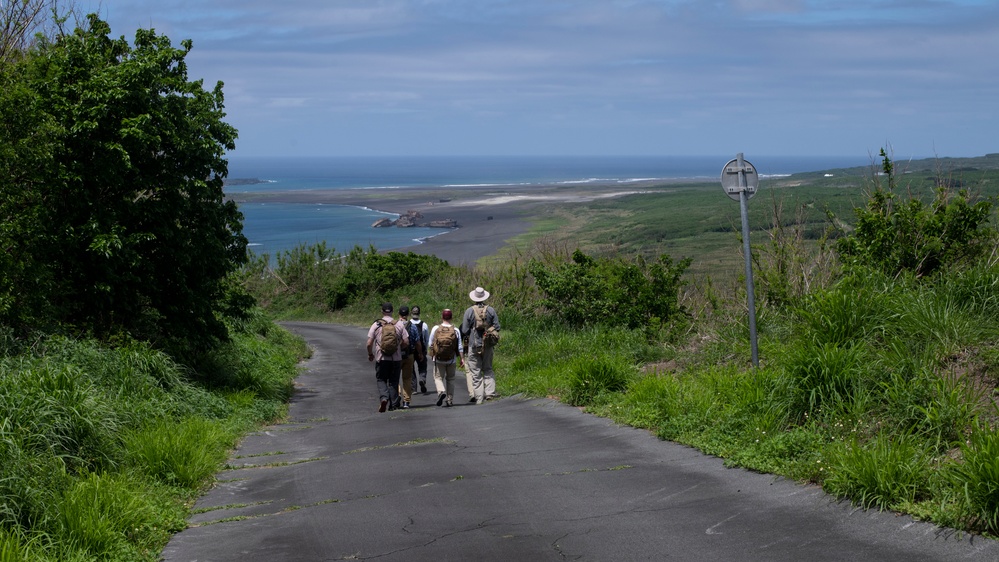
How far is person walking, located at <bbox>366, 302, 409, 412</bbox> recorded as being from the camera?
14.6m

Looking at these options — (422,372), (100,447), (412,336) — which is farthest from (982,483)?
(422,372)

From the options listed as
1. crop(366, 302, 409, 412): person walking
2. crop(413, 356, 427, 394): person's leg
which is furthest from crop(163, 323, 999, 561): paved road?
crop(413, 356, 427, 394): person's leg

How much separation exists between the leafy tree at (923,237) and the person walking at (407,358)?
22.7 ft

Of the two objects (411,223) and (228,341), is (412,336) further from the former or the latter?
(411,223)

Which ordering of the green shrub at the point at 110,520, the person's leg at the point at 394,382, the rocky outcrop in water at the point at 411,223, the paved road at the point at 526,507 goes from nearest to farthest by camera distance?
the paved road at the point at 526,507, the green shrub at the point at 110,520, the person's leg at the point at 394,382, the rocky outcrop in water at the point at 411,223

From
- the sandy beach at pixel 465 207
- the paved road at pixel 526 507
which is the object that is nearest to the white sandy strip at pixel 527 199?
the sandy beach at pixel 465 207

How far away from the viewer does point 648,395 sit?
37.2ft

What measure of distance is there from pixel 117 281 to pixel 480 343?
18.5 ft

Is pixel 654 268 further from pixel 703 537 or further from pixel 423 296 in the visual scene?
pixel 423 296

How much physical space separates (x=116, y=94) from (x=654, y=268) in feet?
37.0

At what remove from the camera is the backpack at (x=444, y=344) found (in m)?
15.0

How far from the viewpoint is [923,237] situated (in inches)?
509

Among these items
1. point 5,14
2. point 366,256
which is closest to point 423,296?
point 366,256

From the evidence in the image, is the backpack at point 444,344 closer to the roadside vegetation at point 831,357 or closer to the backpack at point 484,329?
the backpack at point 484,329
